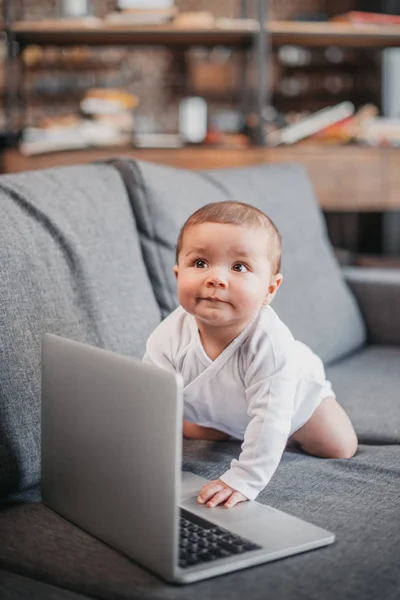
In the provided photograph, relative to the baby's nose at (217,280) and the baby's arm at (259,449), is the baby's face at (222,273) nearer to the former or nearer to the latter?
the baby's nose at (217,280)

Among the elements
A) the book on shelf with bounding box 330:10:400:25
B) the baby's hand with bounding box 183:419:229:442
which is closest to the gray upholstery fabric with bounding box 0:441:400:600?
the baby's hand with bounding box 183:419:229:442

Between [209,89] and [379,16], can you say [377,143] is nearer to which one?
[379,16]

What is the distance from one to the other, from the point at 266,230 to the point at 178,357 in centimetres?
25

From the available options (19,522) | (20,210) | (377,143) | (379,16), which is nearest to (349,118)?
(377,143)

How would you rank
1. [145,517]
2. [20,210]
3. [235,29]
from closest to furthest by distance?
1. [145,517]
2. [20,210]
3. [235,29]

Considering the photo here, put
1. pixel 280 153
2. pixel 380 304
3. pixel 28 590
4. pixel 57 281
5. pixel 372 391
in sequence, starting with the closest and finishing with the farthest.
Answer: pixel 28 590 → pixel 57 281 → pixel 372 391 → pixel 380 304 → pixel 280 153

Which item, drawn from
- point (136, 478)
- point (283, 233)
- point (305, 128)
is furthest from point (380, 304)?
point (136, 478)

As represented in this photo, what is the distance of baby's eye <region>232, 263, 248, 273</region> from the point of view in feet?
4.37

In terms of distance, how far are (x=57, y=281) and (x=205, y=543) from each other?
533 millimetres

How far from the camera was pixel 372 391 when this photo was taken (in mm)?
1907

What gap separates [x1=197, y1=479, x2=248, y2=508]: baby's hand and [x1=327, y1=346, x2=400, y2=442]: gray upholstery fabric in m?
0.47

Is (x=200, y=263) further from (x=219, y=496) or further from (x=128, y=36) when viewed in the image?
(x=128, y=36)

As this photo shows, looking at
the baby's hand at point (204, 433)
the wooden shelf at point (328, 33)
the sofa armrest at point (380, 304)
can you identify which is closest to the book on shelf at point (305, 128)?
the wooden shelf at point (328, 33)

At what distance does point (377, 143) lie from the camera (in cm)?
353
